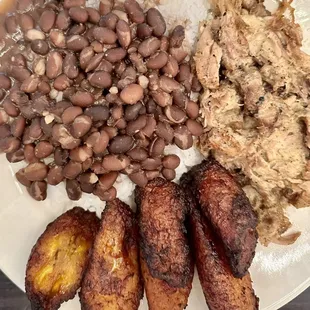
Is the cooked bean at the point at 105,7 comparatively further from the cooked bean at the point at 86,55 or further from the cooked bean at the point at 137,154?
the cooked bean at the point at 137,154

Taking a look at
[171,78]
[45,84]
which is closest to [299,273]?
[171,78]

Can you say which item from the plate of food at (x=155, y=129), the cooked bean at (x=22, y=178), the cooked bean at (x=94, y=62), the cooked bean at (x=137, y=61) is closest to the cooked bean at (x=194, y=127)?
the plate of food at (x=155, y=129)

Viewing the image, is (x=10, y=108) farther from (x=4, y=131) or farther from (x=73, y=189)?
(x=73, y=189)

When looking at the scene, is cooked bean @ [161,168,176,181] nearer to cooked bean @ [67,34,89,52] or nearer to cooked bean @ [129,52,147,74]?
cooked bean @ [129,52,147,74]

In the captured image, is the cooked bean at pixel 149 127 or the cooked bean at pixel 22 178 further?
the cooked bean at pixel 22 178

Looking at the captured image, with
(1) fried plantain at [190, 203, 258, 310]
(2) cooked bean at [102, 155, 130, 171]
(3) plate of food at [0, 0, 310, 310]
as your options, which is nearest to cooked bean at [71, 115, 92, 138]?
(3) plate of food at [0, 0, 310, 310]

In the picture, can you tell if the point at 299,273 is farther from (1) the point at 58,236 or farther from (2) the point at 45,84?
(2) the point at 45,84

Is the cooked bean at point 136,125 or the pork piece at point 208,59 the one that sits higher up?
the pork piece at point 208,59
